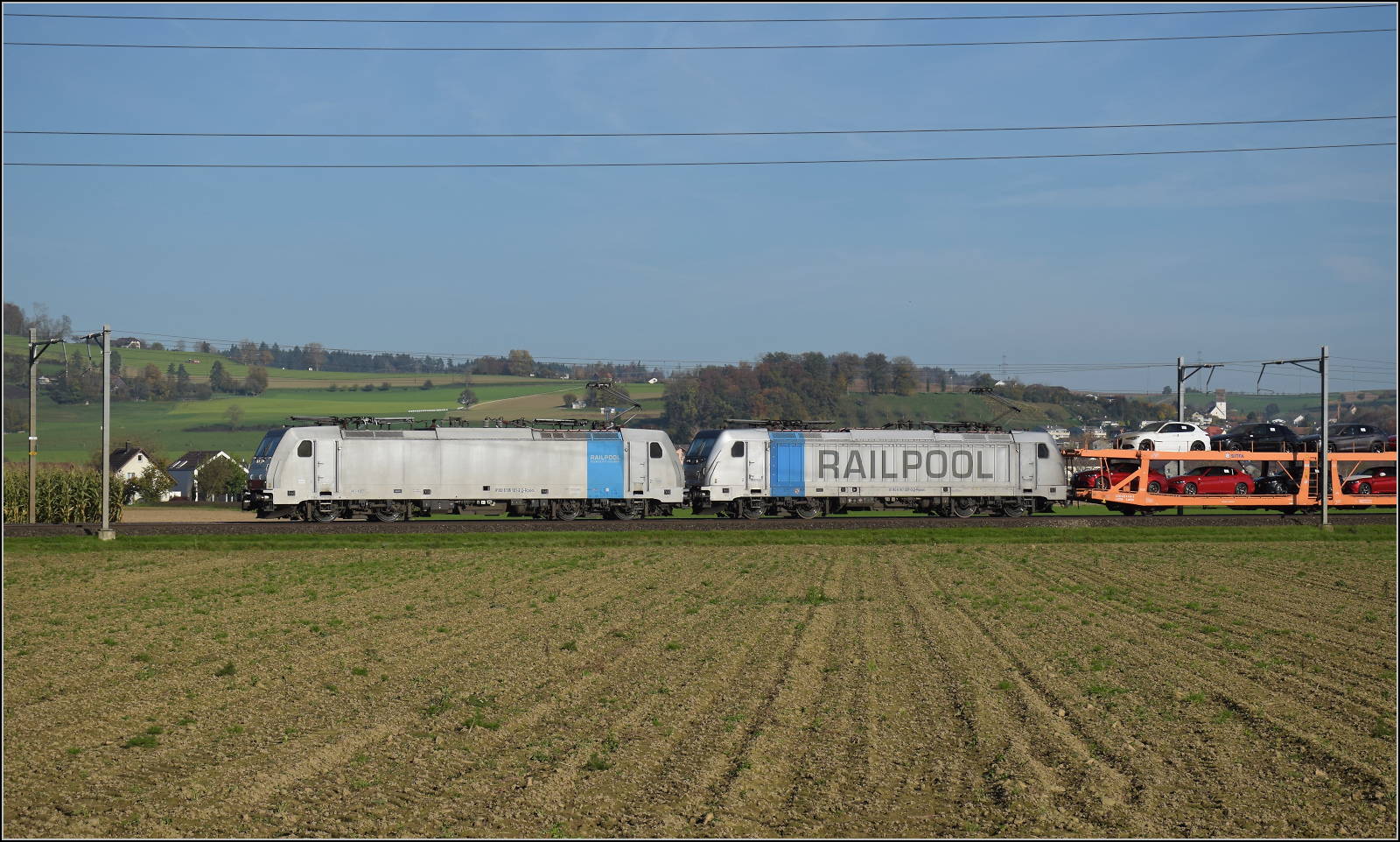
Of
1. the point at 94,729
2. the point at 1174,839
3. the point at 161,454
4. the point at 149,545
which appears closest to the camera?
the point at 1174,839

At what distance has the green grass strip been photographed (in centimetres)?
3027

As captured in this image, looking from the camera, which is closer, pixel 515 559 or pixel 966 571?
pixel 966 571

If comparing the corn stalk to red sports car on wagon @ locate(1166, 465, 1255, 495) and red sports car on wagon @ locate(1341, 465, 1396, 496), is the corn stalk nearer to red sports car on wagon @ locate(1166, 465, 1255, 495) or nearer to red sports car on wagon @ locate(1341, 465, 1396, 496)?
red sports car on wagon @ locate(1166, 465, 1255, 495)

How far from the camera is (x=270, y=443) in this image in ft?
118

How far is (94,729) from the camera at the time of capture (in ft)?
35.9

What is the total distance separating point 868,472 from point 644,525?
10.2 m

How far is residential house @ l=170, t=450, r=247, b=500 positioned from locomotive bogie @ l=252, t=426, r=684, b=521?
80034mm

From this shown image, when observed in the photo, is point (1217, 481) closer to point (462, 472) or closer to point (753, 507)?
point (753, 507)

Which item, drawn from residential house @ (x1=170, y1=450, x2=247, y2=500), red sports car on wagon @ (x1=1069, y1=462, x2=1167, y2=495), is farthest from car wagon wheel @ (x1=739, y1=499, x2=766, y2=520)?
residential house @ (x1=170, y1=450, x2=247, y2=500)

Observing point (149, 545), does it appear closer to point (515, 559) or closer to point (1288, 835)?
point (515, 559)

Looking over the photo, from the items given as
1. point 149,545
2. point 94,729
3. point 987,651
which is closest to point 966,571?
point 987,651

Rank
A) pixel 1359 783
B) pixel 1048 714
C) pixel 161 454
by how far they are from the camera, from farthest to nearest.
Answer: pixel 161 454, pixel 1048 714, pixel 1359 783

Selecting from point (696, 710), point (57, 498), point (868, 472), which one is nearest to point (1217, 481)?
point (868, 472)

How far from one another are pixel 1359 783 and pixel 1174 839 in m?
2.70
